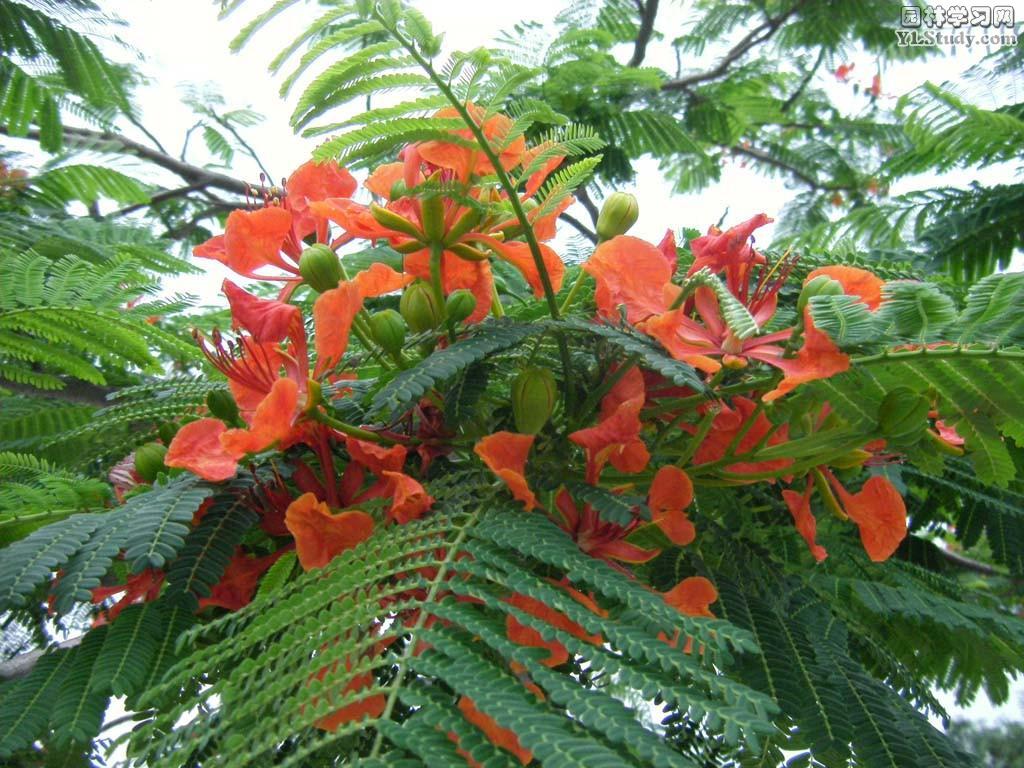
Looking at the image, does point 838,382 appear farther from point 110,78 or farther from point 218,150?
point 218,150

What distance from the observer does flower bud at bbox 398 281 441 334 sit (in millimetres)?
911

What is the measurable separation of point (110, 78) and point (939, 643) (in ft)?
7.03

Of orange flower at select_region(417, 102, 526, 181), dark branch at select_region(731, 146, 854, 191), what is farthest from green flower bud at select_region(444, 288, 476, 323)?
dark branch at select_region(731, 146, 854, 191)

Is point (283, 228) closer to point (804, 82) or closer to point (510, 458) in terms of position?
point (510, 458)

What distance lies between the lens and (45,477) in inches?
39.7

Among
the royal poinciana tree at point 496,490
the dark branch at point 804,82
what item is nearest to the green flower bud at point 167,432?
the royal poinciana tree at point 496,490

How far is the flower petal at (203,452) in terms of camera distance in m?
0.81

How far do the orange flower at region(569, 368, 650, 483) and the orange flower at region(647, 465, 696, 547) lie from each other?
3 cm

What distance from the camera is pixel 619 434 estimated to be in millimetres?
805

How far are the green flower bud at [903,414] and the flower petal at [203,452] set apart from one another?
1.81 feet

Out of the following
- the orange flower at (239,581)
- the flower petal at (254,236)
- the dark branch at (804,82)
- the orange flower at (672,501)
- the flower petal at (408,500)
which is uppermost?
the dark branch at (804,82)

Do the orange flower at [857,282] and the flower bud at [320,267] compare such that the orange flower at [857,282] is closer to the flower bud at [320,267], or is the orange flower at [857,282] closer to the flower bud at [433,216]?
the flower bud at [433,216]

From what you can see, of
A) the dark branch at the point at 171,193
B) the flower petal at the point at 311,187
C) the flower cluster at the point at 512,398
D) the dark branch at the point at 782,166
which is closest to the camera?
the flower cluster at the point at 512,398

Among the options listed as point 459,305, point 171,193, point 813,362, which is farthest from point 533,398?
point 171,193
